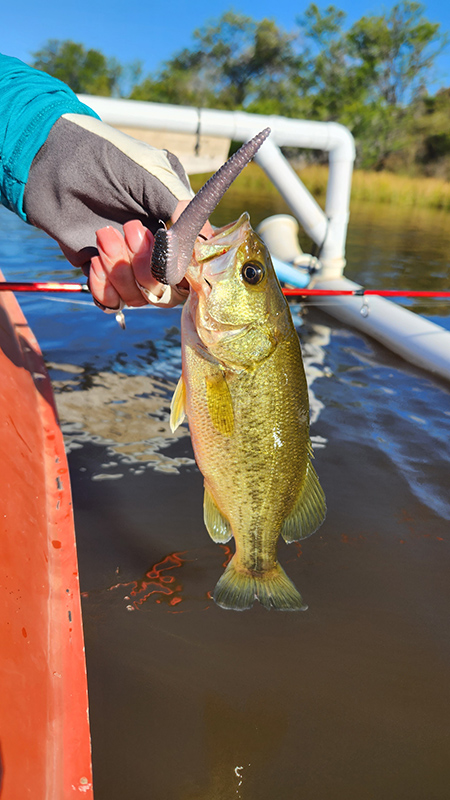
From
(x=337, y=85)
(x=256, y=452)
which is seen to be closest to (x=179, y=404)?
(x=256, y=452)

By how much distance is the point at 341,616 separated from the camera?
9.07 feet

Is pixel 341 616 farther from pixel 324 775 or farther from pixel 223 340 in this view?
pixel 223 340

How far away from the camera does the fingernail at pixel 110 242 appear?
1.80 meters

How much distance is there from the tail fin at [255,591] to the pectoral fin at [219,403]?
1.83 ft

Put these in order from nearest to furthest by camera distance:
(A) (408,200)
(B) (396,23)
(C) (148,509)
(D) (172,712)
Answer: (D) (172,712), (C) (148,509), (A) (408,200), (B) (396,23)

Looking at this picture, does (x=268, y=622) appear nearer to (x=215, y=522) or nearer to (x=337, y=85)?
(x=215, y=522)

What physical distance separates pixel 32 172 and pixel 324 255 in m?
6.03

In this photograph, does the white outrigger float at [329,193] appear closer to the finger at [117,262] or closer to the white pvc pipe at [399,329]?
the white pvc pipe at [399,329]

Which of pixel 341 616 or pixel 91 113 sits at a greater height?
pixel 91 113

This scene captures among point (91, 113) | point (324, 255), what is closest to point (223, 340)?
point (91, 113)

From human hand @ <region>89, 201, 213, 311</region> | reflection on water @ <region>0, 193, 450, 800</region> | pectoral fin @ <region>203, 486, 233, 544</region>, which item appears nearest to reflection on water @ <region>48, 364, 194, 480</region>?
reflection on water @ <region>0, 193, 450, 800</region>

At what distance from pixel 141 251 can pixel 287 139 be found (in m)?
6.30

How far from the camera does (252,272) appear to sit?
1730mm

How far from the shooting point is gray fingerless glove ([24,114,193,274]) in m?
2.02
